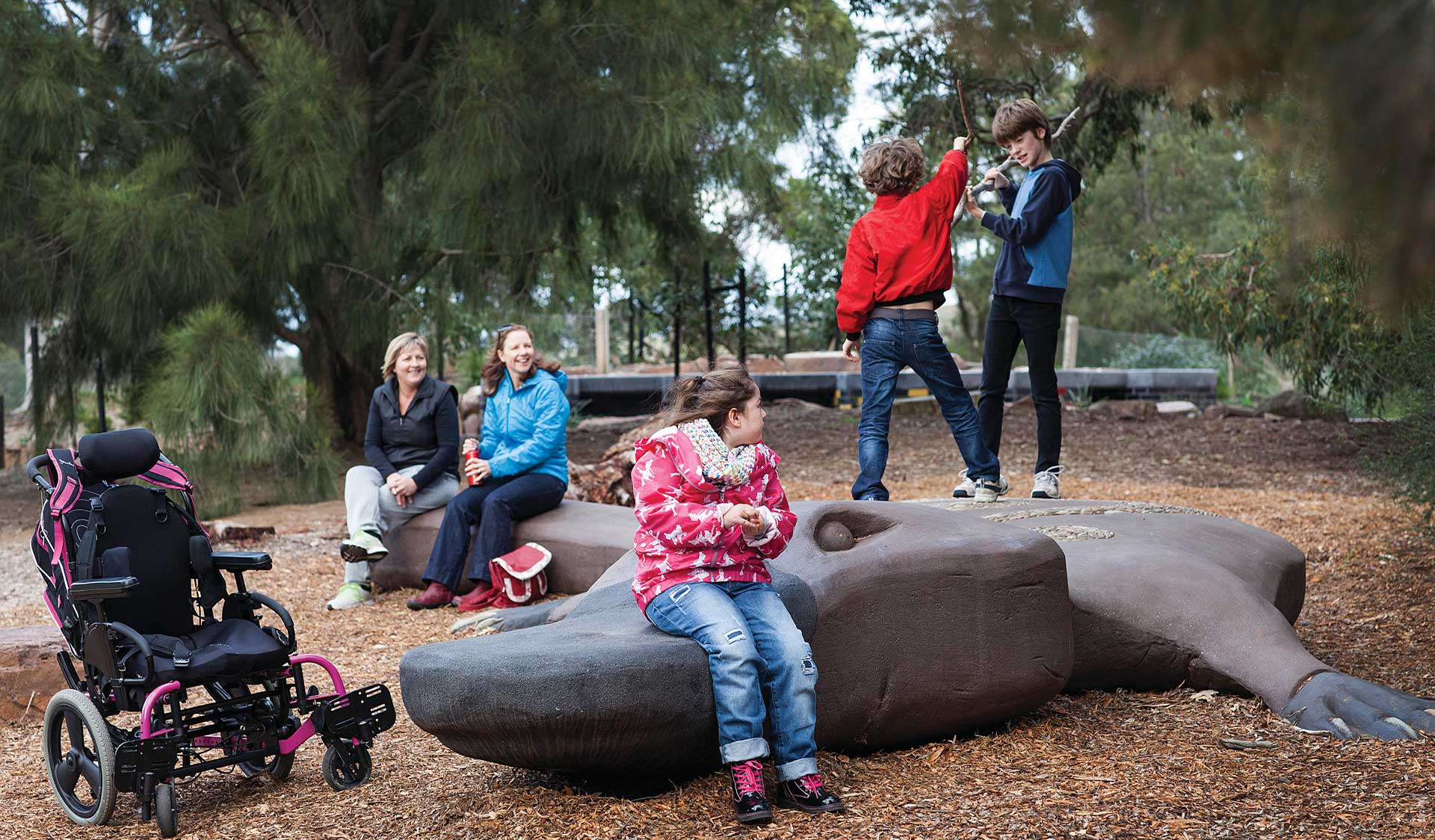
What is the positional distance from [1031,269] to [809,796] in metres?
2.66

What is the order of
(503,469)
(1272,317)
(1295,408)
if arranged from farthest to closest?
(1295,408)
(1272,317)
(503,469)

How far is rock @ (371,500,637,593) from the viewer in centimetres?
578

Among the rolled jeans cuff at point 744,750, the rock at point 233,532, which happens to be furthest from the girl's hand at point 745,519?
the rock at point 233,532

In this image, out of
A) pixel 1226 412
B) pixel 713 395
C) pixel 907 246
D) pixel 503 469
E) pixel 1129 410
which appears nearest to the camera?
pixel 713 395

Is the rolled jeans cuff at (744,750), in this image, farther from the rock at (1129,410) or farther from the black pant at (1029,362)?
the rock at (1129,410)

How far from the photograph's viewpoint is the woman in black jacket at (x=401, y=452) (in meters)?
6.04

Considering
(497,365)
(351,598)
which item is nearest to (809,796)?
(497,365)

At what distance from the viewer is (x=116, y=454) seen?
3576 millimetres

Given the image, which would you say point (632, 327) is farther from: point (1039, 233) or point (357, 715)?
point (357, 715)

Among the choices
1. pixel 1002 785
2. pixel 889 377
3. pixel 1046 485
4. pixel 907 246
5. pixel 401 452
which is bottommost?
pixel 1002 785

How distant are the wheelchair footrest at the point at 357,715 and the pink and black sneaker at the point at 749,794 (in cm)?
105

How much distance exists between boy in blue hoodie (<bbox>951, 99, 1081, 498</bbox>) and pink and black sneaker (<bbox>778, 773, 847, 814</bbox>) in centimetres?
229

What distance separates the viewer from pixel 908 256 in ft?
15.2

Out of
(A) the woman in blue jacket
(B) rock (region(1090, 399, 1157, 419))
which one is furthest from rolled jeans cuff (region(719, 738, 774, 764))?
(B) rock (region(1090, 399, 1157, 419))
